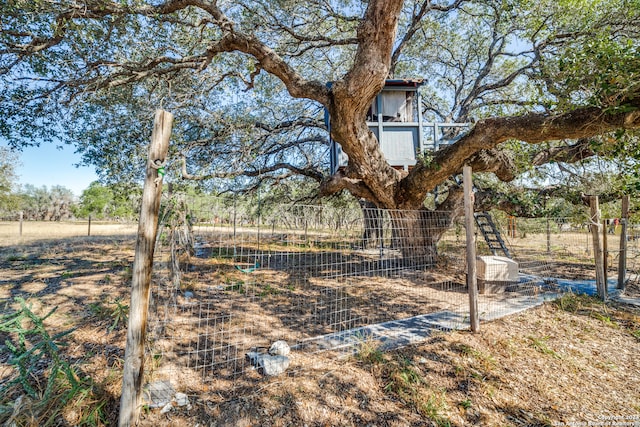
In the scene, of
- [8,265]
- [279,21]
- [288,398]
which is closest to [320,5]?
[279,21]

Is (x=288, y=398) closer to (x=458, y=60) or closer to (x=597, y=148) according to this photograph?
(x=597, y=148)

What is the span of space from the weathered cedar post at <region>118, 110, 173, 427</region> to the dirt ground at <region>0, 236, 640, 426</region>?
0.30 m

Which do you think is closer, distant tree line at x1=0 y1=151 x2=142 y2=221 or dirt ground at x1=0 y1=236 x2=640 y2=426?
dirt ground at x1=0 y1=236 x2=640 y2=426

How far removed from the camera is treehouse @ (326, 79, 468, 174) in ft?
25.7

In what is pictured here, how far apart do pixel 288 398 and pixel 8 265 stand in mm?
9146

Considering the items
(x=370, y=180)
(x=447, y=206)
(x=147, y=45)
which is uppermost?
(x=147, y=45)

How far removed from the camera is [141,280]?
2.04 m

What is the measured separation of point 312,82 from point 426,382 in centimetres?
510

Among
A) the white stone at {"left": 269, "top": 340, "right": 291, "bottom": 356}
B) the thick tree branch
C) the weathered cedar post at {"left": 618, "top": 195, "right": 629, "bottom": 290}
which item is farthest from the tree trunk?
the weathered cedar post at {"left": 618, "top": 195, "right": 629, "bottom": 290}

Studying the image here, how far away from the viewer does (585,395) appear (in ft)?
8.83

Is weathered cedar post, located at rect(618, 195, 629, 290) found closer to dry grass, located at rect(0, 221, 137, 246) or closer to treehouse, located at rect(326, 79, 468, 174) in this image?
treehouse, located at rect(326, 79, 468, 174)

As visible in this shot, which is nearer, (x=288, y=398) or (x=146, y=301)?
(x=146, y=301)

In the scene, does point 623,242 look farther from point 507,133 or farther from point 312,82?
point 312,82

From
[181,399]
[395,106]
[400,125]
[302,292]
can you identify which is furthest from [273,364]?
[395,106]
